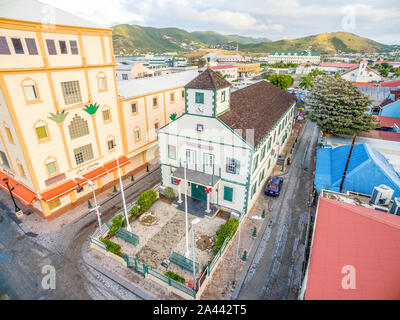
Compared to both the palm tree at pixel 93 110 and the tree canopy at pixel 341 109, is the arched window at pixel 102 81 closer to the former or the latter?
the palm tree at pixel 93 110

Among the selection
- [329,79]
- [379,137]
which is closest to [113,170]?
[329,79]

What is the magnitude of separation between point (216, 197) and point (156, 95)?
18.4m

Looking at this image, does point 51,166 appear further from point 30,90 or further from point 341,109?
point 341,109

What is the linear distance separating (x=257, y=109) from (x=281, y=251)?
1683cm

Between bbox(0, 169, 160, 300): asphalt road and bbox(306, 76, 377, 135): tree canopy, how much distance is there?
32.0 meters

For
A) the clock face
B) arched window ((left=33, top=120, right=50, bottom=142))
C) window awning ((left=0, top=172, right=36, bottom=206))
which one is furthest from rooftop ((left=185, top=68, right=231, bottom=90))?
window awning ((left=0, top=172, right=36, bottom=206))

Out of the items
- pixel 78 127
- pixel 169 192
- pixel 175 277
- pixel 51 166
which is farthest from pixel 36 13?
pixel 175 277

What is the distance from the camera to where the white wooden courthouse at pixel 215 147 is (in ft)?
70.6

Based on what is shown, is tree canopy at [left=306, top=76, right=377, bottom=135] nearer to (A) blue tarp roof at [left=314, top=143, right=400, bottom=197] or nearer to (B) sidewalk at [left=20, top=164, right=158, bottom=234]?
(A) blue tarp roof at [left=314, top=143, right=400, bottom=197]

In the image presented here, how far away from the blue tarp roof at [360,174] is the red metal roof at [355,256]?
852 centimetres

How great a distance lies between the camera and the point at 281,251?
784 inches

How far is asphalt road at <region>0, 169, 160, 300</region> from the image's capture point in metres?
16.3

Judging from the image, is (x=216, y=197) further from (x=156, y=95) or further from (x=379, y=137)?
(x=379, y=137)

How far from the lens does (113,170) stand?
28.2 m
